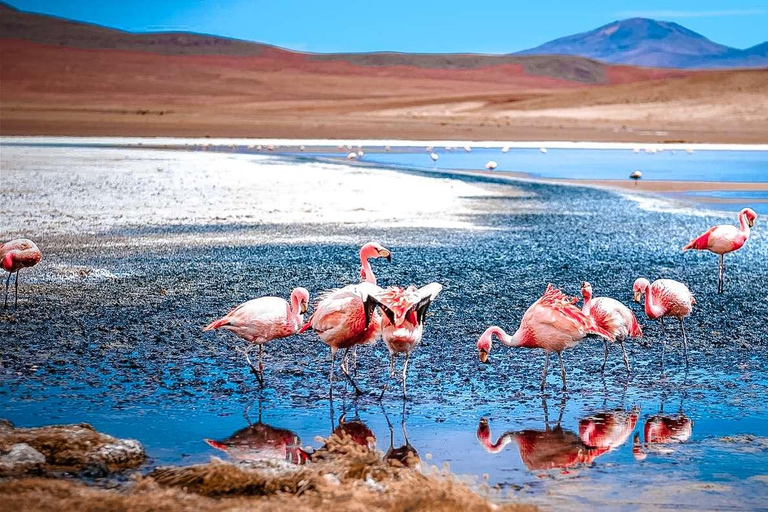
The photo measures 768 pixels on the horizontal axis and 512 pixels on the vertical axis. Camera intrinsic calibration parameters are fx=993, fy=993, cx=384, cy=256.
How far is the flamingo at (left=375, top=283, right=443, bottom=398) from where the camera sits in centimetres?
659

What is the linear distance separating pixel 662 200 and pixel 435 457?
Answer: 15641 mm

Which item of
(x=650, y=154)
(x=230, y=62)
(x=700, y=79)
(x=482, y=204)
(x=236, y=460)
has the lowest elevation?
(x=236, y=460)

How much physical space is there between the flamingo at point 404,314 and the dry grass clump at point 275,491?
1.59 metres

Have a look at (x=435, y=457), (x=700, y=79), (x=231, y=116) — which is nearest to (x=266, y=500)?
(x=435, y=457)

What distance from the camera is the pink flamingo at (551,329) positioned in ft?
23.1

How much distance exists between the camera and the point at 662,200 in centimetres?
2014

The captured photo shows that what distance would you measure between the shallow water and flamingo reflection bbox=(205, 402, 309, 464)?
97 millimetres

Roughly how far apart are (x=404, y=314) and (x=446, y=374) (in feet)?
2.84

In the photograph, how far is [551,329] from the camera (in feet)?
23.1

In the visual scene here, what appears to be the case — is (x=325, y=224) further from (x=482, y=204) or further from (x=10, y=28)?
(x=10, y=28)

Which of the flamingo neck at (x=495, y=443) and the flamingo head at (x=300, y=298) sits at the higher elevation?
the flamingo head at (x=300, y=298)

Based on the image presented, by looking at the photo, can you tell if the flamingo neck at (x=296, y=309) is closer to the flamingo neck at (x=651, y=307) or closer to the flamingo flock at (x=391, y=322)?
the flamingo flock at (x=391, y=322)

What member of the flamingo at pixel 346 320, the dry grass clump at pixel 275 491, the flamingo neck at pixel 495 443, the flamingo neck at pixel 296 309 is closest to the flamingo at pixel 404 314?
the flamingo at pixel 346 320

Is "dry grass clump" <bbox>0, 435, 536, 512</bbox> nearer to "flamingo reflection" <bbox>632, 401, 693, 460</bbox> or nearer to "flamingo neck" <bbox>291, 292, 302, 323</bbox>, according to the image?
"flamingo reflection" <bbox>632, 401, 693, 460</bbox>
